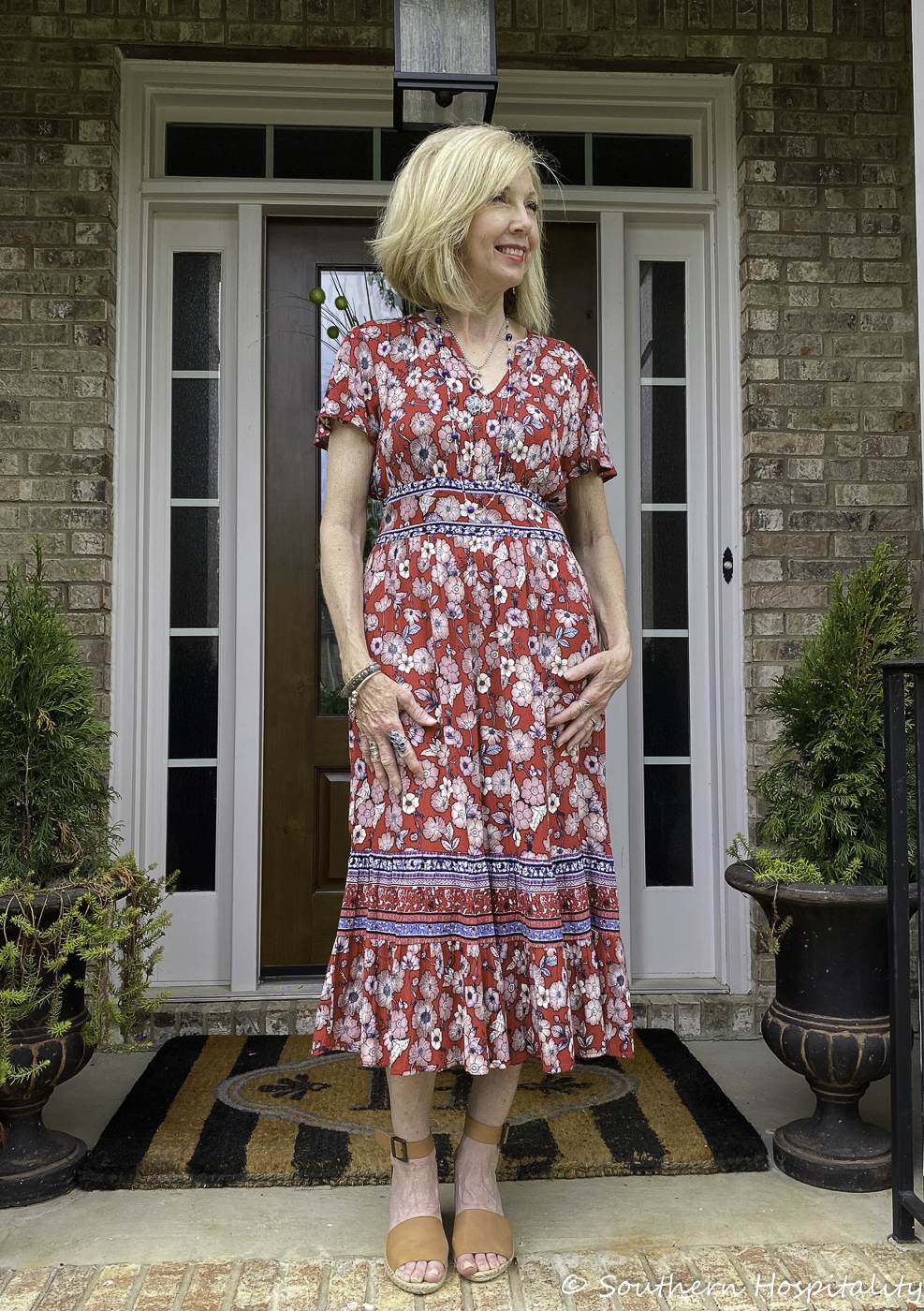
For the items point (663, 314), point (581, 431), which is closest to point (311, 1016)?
point (581, 431)

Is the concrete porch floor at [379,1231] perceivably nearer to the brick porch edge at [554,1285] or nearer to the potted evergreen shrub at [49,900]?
the brick porch edge at [554,1285]

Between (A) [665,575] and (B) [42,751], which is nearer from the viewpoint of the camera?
(B) [42,751]

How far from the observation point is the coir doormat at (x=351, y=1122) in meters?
2.05

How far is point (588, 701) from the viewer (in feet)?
5.75

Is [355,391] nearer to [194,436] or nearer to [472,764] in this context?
[472,764]

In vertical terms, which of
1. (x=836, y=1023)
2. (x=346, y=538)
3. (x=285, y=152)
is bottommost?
(x=836, y=1023)

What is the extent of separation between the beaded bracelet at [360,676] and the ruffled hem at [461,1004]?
39 cm

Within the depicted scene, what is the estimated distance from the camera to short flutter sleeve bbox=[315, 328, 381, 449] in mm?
1761

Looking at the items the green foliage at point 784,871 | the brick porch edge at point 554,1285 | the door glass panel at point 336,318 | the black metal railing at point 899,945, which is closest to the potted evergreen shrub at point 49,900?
the brick porch edge at point 554,1285

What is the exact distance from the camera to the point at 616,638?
186 cm

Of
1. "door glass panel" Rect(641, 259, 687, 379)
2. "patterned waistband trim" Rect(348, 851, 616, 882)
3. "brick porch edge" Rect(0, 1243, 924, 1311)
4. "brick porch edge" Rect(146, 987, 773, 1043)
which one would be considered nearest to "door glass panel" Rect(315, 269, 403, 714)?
"door glass panel" Rect(641, 259, 687, 379)

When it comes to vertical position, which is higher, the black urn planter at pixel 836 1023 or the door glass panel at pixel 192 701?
the door glass panel at pixel 192 701

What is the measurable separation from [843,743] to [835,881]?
10.8 inches

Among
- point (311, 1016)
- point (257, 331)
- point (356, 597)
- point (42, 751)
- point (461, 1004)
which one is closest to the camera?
point (461, 1004)
